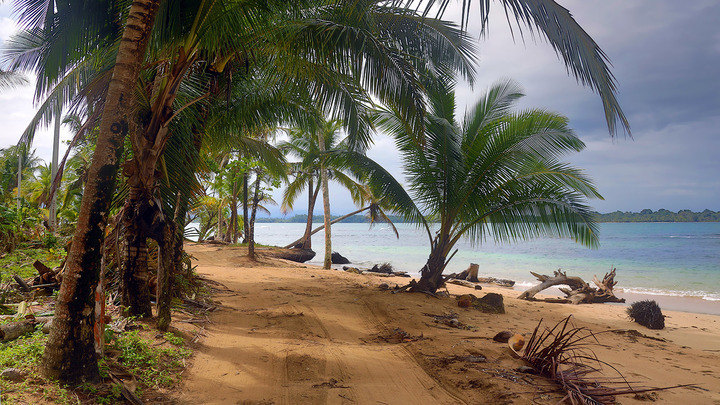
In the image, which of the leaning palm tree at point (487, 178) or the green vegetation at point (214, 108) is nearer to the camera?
the green vegetation at point (214, 108)

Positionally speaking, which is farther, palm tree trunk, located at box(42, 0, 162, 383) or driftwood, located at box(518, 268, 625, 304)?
driftwood, located at box(518, 268, 625, 304)

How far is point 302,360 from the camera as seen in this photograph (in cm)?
392

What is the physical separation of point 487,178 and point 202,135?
5.24 m

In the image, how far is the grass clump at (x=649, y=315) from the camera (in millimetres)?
7242

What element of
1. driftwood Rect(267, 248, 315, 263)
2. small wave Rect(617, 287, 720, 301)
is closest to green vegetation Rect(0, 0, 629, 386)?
small wave Rect(617, 287, 720, 301)

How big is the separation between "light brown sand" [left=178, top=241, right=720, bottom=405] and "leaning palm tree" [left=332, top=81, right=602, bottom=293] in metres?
1.69

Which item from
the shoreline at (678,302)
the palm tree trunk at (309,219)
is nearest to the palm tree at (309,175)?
the palm tree trunk at (309,219)

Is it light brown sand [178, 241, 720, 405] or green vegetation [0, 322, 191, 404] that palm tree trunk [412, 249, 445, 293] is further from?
green vegetation [0, 322, 191, 404]

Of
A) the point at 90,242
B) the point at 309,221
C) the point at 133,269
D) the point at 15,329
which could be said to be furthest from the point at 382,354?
the point at 309,221

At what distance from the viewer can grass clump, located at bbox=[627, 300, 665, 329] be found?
7242mm

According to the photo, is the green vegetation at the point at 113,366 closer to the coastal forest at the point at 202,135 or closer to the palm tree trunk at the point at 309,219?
the coastal forest at the point at 202,135

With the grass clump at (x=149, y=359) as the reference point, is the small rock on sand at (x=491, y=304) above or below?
below

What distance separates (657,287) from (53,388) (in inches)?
691

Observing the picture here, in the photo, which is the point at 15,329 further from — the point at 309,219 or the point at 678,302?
the point at 309,219
